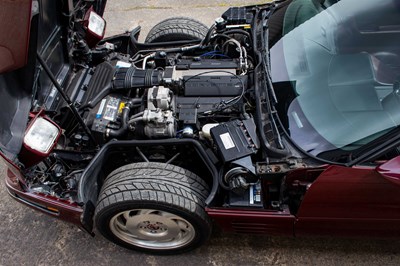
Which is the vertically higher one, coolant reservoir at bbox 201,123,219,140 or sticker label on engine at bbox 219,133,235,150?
sticker label on engine at bbox 219,133,235,150

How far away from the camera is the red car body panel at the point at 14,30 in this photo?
2.21 m

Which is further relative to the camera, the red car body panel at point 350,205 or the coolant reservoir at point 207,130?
the coolant reservoir at point 207,130

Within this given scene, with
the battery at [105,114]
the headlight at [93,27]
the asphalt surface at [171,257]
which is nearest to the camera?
the battery at [105,114]

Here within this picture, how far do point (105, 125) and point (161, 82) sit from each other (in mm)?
548

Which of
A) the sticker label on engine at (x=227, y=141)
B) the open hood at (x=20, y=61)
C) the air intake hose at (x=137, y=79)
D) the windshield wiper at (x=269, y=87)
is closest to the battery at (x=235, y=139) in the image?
the sticker label on engine at (x=227, y=141)

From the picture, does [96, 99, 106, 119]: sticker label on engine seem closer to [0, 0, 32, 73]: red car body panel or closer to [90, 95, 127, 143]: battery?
[90, 95, 127, 143]: battery

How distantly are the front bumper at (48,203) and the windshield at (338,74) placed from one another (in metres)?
1.51

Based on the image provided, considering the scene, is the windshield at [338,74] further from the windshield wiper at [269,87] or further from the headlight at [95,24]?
the headlight at [95,24]

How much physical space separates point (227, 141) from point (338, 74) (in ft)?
2.68

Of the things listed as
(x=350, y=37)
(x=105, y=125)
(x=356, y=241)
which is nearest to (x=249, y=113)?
(x=350, y=37)

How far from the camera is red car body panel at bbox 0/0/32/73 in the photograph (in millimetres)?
2205

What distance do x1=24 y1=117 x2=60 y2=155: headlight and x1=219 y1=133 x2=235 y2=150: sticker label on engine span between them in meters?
Result: 1.13

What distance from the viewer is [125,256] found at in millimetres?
3012

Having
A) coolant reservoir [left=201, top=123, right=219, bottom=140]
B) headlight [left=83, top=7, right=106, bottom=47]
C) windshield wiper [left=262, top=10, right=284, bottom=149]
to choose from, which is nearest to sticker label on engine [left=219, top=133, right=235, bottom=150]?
coolant reservoir [left=201, top=123, right=219, bottom=140]
